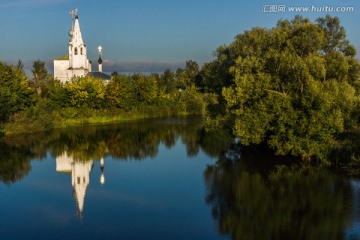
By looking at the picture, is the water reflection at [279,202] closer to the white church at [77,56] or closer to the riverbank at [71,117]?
the riverbank at [71,117]

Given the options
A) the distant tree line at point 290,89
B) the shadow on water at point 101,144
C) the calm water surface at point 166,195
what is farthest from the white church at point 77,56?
the calm water surface at point 166,195

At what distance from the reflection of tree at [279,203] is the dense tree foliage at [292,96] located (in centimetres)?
255

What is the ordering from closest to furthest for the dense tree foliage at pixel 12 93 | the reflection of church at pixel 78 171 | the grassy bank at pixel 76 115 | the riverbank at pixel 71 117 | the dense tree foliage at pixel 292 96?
the reflection of church at pixel 78 171, the dense tree foliage at pixel 292 96, the dense tree foliage at pixel 12 93, the riverbank at pixel 71 117, the grassy bank at pixel 76 115

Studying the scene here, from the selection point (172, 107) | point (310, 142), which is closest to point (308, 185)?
point (310, 142)

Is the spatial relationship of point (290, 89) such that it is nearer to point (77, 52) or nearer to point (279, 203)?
point (279, 203)

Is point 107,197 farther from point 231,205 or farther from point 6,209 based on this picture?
point 231,205

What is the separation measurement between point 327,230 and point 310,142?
12.2m

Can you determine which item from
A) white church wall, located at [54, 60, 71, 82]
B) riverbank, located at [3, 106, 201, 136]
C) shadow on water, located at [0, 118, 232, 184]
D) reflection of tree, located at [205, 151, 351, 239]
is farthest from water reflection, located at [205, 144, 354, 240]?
white church wall, located at [54, 60, 71, 82]

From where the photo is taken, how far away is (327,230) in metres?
19.0

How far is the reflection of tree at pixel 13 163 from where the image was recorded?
30453 millimetres

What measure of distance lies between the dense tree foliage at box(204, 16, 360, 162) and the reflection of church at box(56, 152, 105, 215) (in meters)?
11.4

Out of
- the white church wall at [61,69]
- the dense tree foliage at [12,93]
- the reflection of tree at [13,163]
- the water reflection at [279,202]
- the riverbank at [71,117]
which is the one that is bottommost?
the reflection of tree at [13,163]

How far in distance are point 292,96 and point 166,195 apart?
41.3 feet

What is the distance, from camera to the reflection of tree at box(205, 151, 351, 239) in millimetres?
19141
